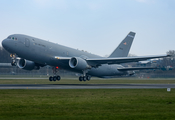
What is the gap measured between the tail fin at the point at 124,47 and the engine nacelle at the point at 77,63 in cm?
1024

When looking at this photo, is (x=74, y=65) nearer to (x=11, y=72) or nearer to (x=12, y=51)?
(x=12, y=51)

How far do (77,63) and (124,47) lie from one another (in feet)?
47.1

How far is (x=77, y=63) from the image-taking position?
1468 inches

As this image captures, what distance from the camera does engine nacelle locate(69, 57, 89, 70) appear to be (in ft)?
123

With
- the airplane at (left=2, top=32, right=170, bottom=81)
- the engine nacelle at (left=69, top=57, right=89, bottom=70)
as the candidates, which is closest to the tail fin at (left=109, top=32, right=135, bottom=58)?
the airplane at (left=2, top=32, right=170, bottom=81)

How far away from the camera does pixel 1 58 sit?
10381cm

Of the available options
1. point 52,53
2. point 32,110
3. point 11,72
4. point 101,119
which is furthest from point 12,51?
point 11,72

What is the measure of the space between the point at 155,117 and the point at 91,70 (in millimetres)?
33103

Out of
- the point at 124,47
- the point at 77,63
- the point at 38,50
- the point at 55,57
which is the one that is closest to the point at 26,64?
the point at 55,57

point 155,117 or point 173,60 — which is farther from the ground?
point 173,60

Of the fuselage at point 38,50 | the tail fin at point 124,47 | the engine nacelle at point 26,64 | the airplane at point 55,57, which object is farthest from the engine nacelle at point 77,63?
the tail fin at point 124,47

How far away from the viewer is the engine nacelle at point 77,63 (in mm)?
37375

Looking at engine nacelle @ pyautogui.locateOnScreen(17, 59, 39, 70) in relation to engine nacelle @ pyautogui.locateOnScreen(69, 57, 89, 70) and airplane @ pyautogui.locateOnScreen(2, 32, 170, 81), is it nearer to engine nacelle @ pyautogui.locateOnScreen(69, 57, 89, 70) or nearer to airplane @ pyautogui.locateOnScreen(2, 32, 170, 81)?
airplane @ pyautogui.locateOnScreen(2, 32, 170, 81)

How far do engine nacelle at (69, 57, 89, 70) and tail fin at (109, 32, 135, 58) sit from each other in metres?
10.2
